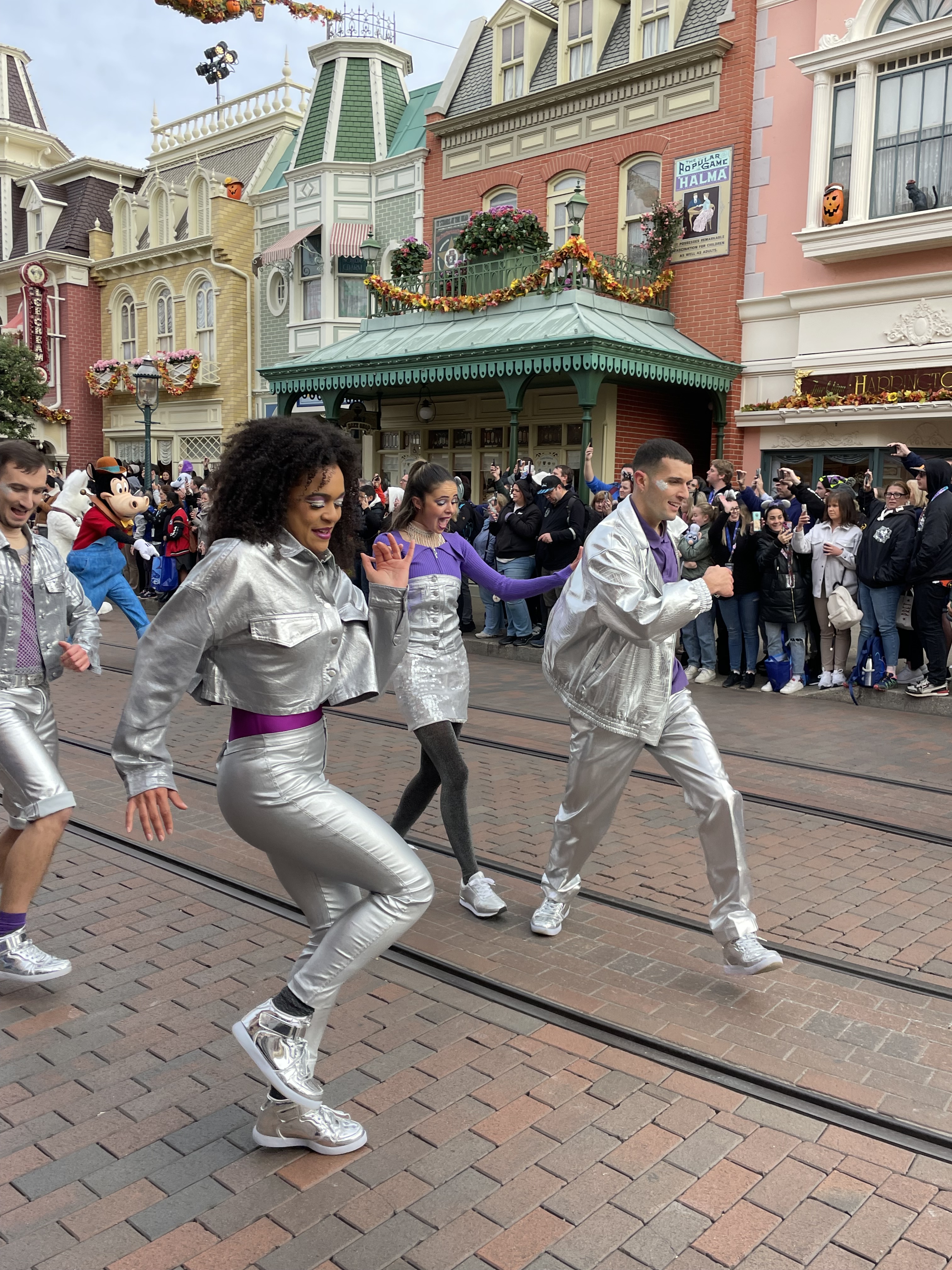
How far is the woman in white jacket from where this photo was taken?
9711 mm

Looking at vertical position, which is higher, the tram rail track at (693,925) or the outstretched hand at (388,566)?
the outstretched hand at (388,566)

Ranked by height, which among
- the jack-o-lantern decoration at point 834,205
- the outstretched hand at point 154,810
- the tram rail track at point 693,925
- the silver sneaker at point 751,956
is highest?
the jack-o-lantern decoration at point 834,205

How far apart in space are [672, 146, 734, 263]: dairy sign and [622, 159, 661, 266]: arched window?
0.55m

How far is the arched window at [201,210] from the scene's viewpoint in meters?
25.2

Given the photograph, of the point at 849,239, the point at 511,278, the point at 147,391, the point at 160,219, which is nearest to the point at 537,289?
A: the point at 511,278

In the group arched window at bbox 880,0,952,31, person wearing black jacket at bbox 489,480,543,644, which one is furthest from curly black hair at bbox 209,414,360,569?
arched window at bbox 880,0,952,31

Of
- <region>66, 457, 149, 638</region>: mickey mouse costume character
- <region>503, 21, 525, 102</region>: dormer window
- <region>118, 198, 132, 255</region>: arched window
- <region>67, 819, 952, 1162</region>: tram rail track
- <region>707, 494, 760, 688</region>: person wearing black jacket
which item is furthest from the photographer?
<region>118, 198, 132, 255</region>: arched window

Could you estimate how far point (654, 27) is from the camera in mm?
16844

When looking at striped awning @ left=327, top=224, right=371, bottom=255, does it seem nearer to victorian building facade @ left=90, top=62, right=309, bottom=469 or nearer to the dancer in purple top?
victorian building facade @ left=90, top=62, right=309, bottom=469

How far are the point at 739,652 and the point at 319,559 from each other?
8052mm

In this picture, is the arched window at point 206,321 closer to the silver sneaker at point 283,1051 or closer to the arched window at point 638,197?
the arched window at point 638,197

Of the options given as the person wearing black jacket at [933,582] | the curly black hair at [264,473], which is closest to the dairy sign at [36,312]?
the person wearing black jacket at [933,582]

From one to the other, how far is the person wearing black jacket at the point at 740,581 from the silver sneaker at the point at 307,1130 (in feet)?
25.7

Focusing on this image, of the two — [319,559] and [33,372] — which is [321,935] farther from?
[33,372]
